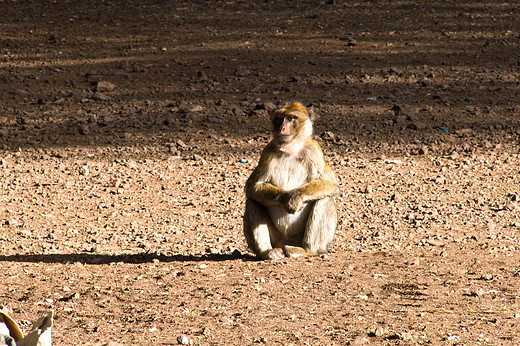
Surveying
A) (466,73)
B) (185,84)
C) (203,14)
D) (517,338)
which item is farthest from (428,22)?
(517,338)

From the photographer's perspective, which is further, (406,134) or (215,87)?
(215,87)

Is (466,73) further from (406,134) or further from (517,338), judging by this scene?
(517,338)

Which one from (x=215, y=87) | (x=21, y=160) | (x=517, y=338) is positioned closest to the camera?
(x=517, y=338)

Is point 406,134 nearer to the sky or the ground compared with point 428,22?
nearer to the ground

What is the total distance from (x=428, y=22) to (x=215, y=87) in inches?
256

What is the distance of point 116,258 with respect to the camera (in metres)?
7.37

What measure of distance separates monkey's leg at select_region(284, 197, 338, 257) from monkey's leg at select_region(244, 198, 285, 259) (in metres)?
0.18

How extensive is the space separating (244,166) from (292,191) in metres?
4.02

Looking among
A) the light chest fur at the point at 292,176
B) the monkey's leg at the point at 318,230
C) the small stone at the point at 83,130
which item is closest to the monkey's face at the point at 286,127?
the light chest fur at the point at 292,176

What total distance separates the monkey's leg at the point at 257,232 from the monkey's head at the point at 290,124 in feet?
2.36

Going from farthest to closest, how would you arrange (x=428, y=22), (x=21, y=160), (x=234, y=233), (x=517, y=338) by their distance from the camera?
1. (x=428, y=22)
2. (x=21, y=160)
3. (x=234, y=233)
4. (x=517, y=338)

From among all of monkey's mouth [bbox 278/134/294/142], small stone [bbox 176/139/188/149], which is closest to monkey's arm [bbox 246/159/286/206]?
monkey's mouth [bbox 278/134/294/142]

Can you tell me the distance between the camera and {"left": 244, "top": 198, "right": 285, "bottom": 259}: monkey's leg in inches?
272

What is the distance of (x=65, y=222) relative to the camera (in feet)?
28.7
